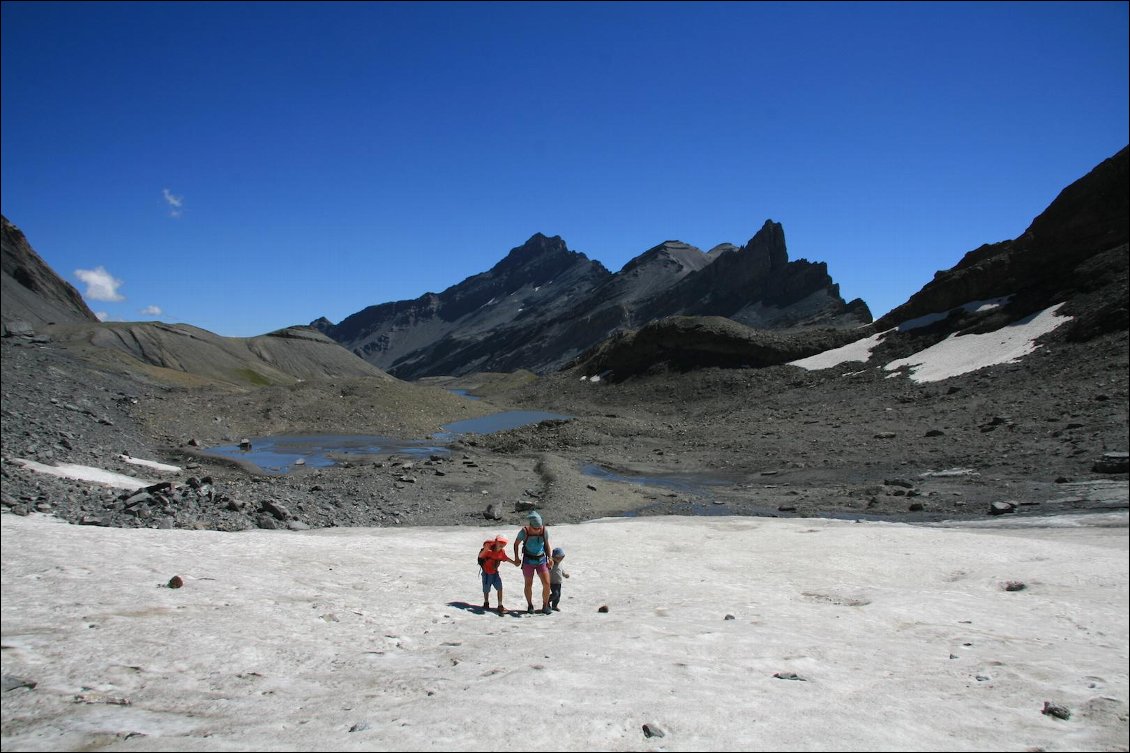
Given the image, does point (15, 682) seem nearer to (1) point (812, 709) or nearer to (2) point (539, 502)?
(1) point (812, 709)

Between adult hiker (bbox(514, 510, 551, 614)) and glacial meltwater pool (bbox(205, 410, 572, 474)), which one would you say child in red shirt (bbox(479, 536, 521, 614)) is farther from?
glacial meltwater pool (bbox(205, 410, 572, 474))

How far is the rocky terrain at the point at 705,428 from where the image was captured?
78.5 feet

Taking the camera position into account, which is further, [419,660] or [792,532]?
[792,532]

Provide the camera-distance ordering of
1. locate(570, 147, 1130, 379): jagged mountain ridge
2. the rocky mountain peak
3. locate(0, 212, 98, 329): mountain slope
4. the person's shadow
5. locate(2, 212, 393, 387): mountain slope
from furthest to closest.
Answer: the rocky mountain peak
locate(0, 212, 98, 329): mountain slope
locate(2, 212, 393, 387): mountain slope
locate(570, 147, 1130, 379): jagged mountain ridge
the person's shadow

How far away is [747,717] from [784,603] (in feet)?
22.6

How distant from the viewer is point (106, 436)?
3447cm

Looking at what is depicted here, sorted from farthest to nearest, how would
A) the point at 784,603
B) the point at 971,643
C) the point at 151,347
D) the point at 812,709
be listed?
the point at 151,347 → the point at 784,603 → the point at 971,643 → the point at 812,709

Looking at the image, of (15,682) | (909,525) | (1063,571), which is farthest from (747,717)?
(909,525)

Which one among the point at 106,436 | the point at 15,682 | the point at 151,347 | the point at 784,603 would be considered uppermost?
the point at 151,347

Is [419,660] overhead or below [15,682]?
below

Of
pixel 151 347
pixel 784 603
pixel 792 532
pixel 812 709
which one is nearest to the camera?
pixel 812 709

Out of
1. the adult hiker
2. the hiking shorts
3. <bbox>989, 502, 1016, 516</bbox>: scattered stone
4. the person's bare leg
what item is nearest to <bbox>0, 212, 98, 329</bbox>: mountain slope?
the adult hiker

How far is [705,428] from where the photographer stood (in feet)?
184

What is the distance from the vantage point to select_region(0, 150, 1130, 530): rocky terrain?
2392cm
